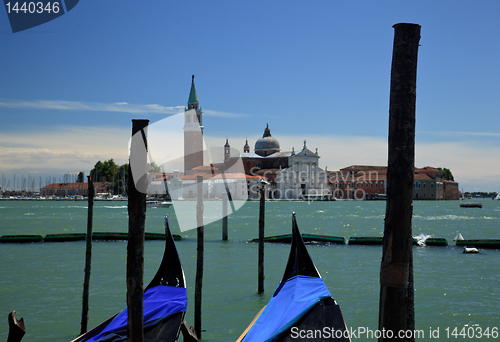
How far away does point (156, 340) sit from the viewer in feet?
13.7

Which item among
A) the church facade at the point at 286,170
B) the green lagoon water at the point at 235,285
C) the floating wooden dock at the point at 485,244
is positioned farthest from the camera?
the church facade at the point at 286,170

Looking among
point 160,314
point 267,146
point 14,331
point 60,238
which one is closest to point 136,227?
point 160,314

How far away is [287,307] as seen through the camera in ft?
14.9

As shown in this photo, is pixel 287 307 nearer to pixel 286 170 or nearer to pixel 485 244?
pixel 485 244

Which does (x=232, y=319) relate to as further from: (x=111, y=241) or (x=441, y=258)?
(x=111, y=241)

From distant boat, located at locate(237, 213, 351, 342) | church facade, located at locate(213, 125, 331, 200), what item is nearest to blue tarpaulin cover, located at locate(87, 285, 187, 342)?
distant boat, located at locate(237, 213, 351, 342)

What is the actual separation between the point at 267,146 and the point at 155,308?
2547 inches

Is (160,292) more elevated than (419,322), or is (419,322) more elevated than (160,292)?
(160,292)

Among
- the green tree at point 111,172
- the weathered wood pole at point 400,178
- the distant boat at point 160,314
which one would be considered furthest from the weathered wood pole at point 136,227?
the green tree at point 111,172

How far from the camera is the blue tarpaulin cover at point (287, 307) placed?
3997mm

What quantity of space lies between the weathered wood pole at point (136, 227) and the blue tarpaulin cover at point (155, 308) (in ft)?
2.60

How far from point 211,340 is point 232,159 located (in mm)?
61317

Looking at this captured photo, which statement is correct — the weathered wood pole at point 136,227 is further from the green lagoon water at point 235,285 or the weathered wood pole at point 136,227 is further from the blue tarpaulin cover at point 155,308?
the green lagoon water at point 235,285

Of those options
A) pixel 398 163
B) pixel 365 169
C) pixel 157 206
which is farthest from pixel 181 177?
pixel 398 163
